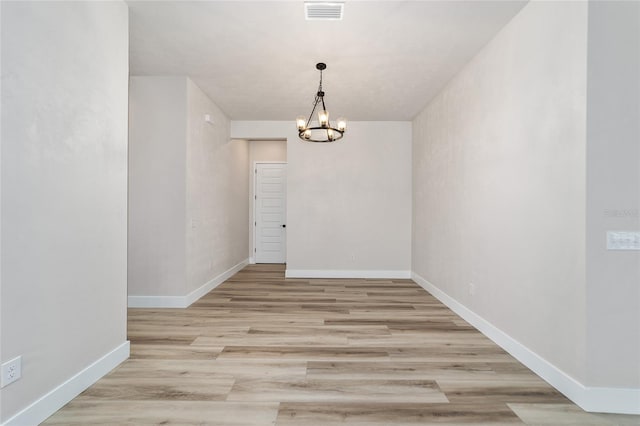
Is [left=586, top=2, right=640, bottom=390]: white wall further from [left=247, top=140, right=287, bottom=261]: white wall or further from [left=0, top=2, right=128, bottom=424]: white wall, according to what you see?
[left=247, top=140, right=287, bottom=261]: white wall

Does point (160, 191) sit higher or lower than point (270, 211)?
higher

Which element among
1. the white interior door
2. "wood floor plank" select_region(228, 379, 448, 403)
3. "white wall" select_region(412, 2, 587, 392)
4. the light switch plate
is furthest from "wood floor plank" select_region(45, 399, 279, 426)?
the white interior door

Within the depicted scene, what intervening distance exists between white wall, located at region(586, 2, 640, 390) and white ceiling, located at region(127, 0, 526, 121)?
974 mm

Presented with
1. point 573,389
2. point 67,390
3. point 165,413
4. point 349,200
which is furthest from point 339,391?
point 349,200

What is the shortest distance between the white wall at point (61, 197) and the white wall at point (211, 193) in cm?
181

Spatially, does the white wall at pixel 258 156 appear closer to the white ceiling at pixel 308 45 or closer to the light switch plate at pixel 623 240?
the white ceiling at pixel 308 45

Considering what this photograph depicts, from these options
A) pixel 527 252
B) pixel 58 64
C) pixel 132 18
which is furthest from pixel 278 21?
pixel 527 252

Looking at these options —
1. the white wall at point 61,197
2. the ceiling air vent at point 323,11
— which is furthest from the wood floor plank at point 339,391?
the ceiling air vent at point 323,11

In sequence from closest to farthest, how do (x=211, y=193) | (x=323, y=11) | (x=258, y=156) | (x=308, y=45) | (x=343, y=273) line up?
(x=323, y=11) → (x=308, y=45) → (x=211, y=193) → (x=343, y=273) → (x=258, y=156)

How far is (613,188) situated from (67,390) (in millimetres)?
3670

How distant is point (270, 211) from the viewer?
28.3ft

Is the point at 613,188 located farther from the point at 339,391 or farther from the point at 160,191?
the point at 160,191

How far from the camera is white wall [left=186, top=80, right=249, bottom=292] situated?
474 centimetres

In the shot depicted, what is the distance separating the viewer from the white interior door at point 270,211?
28.2 ft
